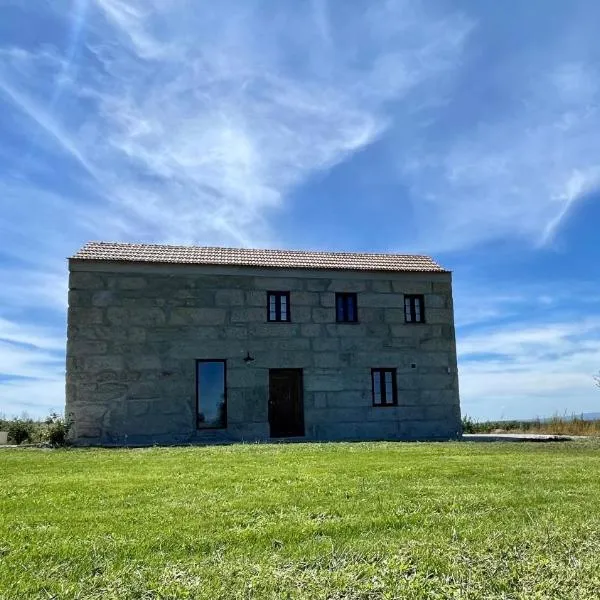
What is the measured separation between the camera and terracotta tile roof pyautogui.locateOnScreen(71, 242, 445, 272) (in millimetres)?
17469

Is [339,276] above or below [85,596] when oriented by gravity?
above

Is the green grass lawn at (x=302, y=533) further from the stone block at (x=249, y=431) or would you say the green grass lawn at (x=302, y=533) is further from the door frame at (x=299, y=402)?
the door frame at (x=299, y=402)

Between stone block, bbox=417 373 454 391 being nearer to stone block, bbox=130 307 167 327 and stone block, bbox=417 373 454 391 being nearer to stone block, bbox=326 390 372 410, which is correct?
stone block, bbox=326 390 372 410

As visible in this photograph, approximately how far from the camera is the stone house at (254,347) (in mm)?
16578

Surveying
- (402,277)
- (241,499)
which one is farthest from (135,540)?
(402,277)

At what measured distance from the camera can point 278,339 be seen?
699 inches

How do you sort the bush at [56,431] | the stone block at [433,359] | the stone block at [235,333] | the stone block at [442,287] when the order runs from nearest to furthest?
1. the bush at [56,431]
2. the stone block at [235,333]
3. the stone block at [433,359]
4. the stone block at [442,287]

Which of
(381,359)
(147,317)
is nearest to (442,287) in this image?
(381,359)

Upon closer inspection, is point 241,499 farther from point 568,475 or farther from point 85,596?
point 568,475

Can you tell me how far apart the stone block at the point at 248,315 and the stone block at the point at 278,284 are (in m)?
0.66

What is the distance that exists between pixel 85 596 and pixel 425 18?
9.17m

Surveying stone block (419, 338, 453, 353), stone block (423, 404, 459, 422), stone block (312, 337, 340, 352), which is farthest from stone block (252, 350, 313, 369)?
stone block (423, 404, 459, 422)

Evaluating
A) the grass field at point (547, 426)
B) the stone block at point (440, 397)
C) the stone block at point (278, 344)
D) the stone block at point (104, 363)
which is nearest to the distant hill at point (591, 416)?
the grass field at point (547, 426)

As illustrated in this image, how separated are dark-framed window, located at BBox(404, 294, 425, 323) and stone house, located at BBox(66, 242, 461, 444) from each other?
4 centimetres
